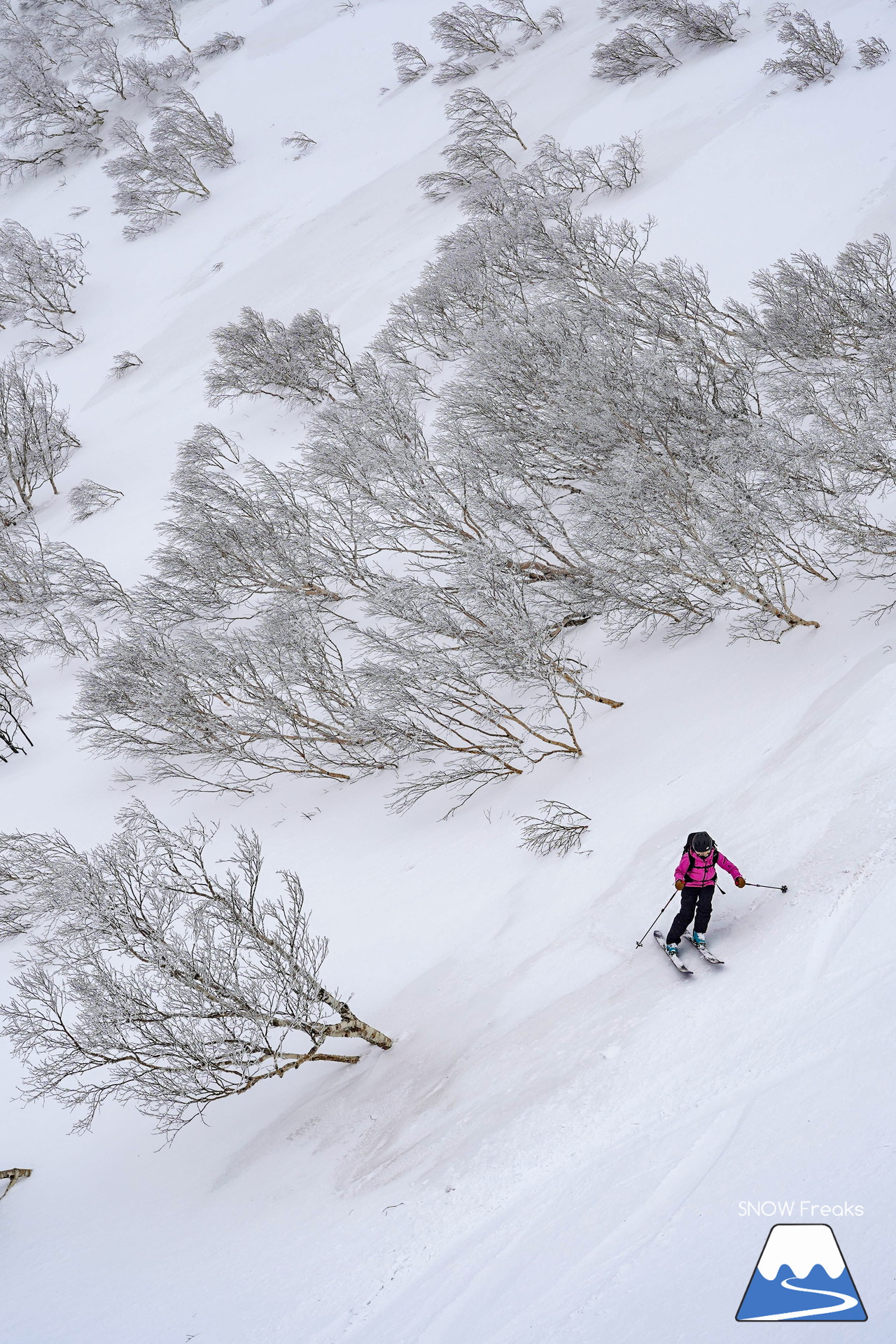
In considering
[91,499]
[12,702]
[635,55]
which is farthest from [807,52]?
[12,702]

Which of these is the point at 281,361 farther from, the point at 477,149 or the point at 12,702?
the point at 12,702

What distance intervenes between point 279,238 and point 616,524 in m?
18.2

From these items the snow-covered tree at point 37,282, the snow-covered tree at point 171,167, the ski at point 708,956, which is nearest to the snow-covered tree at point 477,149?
the snow-covered tree at point 171,167

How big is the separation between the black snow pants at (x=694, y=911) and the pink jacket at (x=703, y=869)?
0.05 m

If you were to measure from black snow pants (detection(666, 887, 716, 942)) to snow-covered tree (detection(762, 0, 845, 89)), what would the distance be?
18.7 m

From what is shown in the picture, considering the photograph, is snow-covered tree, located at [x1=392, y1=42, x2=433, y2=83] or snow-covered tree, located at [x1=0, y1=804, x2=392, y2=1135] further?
snow-covered tree, located at [x1=392, y1=42, x2=433, y2=83]

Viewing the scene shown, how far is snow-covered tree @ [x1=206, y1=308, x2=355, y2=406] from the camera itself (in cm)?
1834

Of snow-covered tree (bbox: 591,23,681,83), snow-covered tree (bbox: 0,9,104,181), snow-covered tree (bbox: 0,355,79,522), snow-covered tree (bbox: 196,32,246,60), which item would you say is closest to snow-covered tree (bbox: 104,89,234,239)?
snow-covered tree (bbox: 196,32,246,60)

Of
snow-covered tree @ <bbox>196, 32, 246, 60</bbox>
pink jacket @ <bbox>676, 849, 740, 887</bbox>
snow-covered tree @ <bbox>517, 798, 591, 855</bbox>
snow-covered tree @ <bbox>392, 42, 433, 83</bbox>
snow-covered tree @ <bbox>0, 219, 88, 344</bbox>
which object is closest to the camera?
pink jacket @ <bbox>676, 849, 740, 887</bbox>

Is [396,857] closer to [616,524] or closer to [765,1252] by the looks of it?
[616,524]

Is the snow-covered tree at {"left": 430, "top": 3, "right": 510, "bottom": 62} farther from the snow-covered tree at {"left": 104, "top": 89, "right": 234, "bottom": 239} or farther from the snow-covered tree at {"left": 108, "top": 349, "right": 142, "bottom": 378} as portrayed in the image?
the snow-covered tree at {"left": 108, "top": 349, "right": 142, "bottom": 378}

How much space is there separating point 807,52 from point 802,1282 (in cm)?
2160

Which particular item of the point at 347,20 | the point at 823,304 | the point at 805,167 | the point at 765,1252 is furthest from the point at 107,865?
the point at 347,20

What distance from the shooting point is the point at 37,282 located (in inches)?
971
